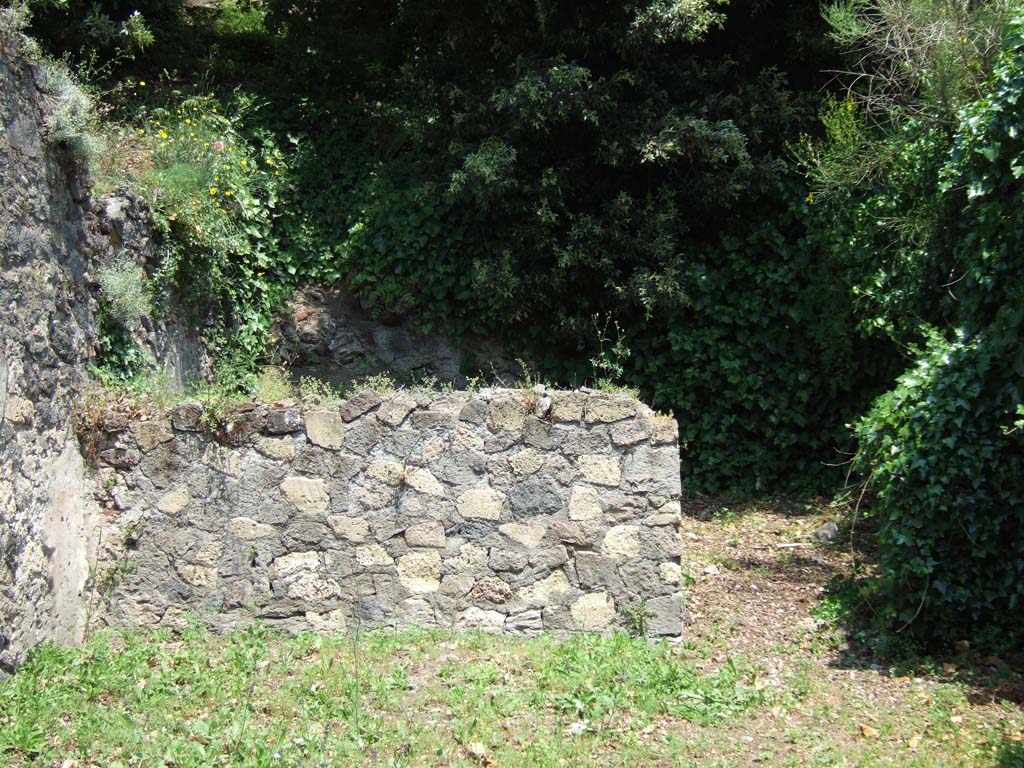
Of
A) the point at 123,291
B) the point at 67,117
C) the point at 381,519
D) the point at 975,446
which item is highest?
the point at 67,117

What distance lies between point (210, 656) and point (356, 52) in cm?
678

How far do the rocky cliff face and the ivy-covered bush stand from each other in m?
4.61

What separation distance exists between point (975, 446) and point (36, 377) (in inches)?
200

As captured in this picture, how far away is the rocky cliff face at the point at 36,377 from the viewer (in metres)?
4.61

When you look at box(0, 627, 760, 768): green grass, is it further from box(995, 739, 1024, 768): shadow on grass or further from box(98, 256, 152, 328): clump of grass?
box(98, 256, 152, 328): clump of grass

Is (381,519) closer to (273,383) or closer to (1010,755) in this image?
(273,383)

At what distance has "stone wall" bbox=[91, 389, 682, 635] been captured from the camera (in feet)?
17.3

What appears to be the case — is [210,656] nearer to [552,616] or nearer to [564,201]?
[552,616]

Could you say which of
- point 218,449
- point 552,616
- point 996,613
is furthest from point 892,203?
point 218,449

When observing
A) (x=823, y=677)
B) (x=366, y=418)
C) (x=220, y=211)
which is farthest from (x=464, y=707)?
(x=220, y=211)

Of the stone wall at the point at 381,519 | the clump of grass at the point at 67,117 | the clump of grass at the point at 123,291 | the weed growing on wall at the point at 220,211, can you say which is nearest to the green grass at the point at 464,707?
the stone wall at the point at 381,519

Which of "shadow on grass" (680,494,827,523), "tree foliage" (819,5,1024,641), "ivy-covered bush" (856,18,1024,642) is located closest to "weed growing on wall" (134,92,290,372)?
"shadow on grass" (680,494,827,523)

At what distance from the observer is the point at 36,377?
488 centimetres

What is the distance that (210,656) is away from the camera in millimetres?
5012
